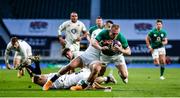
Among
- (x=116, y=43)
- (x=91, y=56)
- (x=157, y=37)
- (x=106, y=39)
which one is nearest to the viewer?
(x=116, y=43)

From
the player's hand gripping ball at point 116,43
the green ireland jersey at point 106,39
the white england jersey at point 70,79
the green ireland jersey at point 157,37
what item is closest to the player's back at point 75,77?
the white england jersey at point 70,79

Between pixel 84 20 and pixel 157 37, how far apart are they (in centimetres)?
2371

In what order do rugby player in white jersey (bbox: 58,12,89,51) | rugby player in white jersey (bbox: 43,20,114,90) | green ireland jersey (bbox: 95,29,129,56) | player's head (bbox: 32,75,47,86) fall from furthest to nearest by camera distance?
rugby player in white jersey (bbox: 58,12,89,51) < player's head (bbox: 32,75,47,86) < rugby player in white jersey (bbox: 43,20,114,90) < green ireland jersey (bbox: 95,29,129,56)

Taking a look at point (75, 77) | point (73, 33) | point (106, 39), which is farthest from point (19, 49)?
point (106, 39)

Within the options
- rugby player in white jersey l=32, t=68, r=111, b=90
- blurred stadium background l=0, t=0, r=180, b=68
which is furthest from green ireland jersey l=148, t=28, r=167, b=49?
blurred stadium background l=0, t=0, r=180, b=68

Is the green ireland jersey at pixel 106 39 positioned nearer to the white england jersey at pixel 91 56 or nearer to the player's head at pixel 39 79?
the white england jersey at pixel 91 56

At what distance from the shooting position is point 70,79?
1578 cm

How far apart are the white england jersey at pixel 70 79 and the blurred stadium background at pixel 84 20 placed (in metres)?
26.5

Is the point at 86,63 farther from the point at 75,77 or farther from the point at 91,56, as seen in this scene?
the point at 75,77

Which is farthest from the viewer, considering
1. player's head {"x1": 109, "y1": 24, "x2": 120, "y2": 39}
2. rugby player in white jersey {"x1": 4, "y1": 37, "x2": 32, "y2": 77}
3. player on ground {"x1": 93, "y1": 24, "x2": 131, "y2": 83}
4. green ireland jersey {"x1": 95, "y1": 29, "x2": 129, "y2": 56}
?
rugby player in white jersey {"x1": 4, "y1": 37, "x2": 32, "y2": 77}

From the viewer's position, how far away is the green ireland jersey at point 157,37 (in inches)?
921

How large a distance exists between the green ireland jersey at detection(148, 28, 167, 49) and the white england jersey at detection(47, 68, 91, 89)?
8132 mm

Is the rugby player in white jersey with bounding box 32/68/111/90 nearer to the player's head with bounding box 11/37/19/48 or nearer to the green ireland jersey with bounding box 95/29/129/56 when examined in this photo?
the green ireland jersey with bounding box 95/29/129/56

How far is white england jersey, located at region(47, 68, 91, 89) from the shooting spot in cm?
1566
